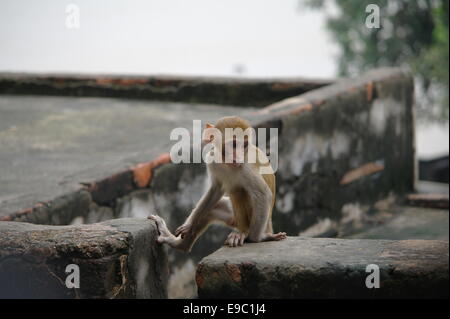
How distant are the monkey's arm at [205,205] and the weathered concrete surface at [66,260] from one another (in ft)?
1.85

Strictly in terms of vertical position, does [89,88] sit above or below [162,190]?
above

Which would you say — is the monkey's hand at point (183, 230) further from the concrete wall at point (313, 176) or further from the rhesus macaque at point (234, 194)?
the concrete wall at point (313, 176)

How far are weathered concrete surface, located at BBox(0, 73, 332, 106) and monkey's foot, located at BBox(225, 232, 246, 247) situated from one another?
3.83 metres

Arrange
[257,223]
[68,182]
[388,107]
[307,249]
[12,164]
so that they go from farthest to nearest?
[388,107] < [12,164] < [68,182] < [257,223] < [307,249]

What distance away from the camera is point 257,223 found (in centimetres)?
319

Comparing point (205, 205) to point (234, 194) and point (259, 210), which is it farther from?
point (259, 210)

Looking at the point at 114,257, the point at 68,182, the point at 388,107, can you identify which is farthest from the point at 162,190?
the point at 388,107

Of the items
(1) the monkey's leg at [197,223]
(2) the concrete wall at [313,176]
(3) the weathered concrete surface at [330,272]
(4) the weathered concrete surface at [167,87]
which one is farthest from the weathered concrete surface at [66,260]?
(4) the weathered concrete surface at [167,87]

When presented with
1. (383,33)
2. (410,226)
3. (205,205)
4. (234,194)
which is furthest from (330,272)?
(383,33)

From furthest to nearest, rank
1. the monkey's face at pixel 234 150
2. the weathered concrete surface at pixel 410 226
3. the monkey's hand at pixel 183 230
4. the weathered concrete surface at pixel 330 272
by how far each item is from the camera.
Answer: the weathered concrete surface at pixel 410 226
the monkey's hand at pixel 183 230
the monkey's face at pixel 234 150
the weathered concrete surface at pixel 330 272

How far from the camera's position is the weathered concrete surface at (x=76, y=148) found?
376 centimetres

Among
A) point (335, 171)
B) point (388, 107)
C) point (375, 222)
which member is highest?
point (388, 107)
